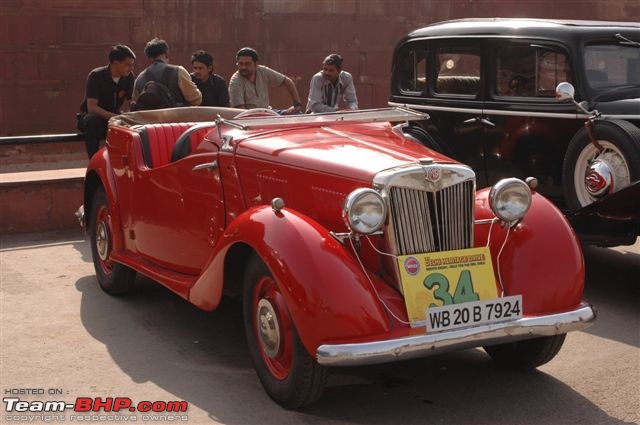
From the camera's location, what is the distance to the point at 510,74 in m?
7.48

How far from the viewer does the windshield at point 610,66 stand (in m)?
7.00

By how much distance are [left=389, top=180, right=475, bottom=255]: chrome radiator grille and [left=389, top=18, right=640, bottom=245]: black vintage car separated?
1.80 metres

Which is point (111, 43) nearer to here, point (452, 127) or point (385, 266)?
point (452, 127)

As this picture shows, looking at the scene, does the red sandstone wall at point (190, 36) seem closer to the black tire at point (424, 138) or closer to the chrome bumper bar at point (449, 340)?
the black tire at point (424, 138)

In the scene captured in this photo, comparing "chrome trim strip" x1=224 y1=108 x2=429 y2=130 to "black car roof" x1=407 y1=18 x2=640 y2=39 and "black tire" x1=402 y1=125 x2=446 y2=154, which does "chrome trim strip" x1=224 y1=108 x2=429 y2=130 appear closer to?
"black car roof" x1=407 y1=18 x2=640 y2=39

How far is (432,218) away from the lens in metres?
4.50

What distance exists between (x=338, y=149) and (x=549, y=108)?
8.86 feet

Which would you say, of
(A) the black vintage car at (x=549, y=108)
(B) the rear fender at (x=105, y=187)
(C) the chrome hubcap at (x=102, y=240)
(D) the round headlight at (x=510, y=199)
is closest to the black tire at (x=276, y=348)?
(D) the round headlight at (x=510, y=199)

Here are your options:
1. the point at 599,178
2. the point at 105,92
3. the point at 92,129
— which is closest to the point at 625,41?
the point at 599,178

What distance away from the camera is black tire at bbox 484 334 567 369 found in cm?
476

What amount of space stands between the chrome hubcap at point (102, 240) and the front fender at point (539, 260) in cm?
293

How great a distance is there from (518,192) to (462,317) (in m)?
0.78

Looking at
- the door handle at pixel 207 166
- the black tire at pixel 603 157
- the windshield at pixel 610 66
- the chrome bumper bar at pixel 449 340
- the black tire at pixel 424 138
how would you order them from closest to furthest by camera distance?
the chrome bumper bar at pixel 449 340, the door handle at pixel 207 166, the black tire at pixel 603 157, the windshield at pixel 610 66, the black tire at pixel 424 138

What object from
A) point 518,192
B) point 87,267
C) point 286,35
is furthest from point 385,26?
point 518,192
